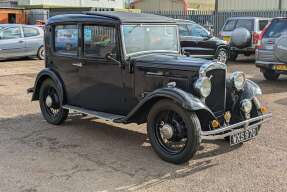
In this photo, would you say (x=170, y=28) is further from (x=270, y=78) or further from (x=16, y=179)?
(x=270, y=78)

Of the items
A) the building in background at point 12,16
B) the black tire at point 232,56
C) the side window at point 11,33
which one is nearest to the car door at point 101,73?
the side window at point 11,33

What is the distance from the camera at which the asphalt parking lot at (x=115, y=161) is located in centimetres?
475

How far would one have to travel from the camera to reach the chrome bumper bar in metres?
5.19

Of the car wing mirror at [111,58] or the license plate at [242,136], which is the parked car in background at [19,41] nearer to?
the car wing mirror at [111,58]

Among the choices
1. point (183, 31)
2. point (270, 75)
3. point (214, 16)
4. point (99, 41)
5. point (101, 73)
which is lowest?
point (270, 75)

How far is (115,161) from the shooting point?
5.51 metres

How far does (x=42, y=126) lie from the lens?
23.9ft

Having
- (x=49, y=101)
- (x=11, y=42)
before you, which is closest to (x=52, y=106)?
(x=49, y=101)

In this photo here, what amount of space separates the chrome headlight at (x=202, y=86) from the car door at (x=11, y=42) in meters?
13.2

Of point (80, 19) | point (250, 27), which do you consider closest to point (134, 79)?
point (80, 19)

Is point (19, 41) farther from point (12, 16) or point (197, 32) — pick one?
point (12, 16)

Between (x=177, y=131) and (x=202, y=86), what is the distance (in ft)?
2.06

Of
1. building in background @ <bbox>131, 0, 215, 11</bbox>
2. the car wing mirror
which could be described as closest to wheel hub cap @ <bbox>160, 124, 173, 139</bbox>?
the car wing mirror

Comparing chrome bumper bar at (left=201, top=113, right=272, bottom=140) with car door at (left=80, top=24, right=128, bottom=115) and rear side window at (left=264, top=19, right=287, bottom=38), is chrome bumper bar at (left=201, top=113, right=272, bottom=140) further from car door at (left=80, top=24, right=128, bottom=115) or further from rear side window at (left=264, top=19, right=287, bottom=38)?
rear side window at (left=264, top=19, right=287, bottom=38)
